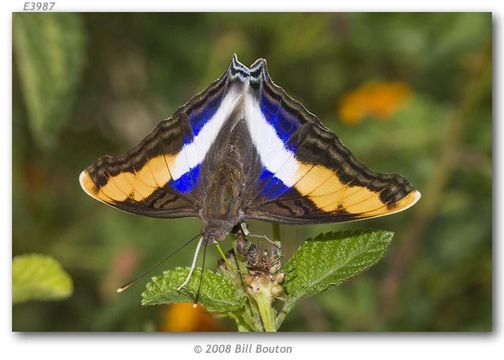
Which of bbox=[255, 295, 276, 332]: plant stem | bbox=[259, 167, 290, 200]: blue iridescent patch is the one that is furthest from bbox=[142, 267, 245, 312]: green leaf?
bbox=[259, 167, 290, 200]: blue iridescent patch

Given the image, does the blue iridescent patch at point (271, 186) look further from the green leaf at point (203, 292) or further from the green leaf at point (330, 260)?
the green leaf at point (203, 292)

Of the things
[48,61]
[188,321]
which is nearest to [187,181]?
[188,321]

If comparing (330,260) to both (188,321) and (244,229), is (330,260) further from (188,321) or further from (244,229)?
(188,321)

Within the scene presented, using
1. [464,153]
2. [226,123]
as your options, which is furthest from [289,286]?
[464,153]

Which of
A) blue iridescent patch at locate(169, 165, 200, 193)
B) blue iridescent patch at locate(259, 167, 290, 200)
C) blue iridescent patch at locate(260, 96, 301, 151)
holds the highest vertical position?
blue iridescent patch at locate(260, 96, 301, 151)

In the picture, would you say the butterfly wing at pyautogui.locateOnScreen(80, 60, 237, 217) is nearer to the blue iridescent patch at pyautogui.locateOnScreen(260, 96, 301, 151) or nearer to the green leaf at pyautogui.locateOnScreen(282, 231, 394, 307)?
the blue iridescent patch at pyautogui.locateOnScreen(260, 96, 301, 151)
